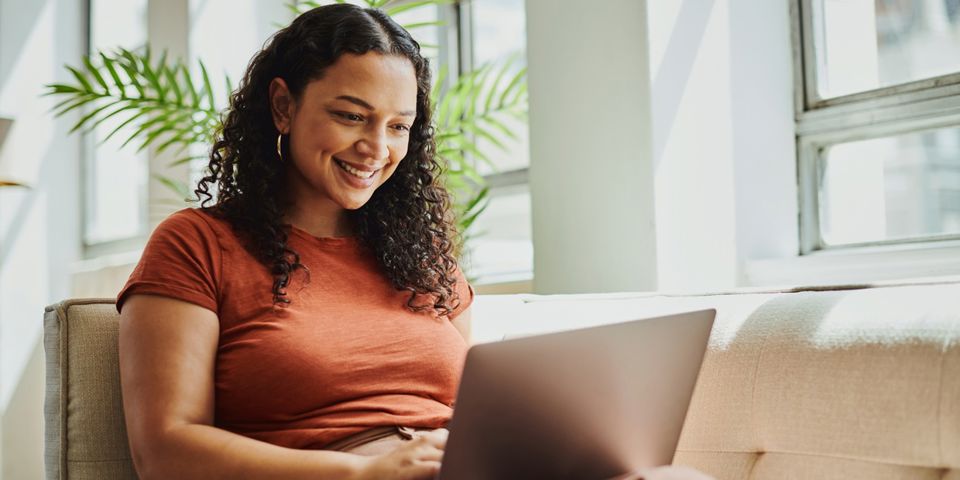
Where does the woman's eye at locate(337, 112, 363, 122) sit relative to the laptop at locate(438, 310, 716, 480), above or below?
above

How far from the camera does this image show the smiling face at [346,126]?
141 centimetres

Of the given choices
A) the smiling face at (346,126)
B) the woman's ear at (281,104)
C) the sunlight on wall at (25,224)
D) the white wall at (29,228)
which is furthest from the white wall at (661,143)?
the sunlight on wall at (25,224)

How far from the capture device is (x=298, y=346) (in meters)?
1.26

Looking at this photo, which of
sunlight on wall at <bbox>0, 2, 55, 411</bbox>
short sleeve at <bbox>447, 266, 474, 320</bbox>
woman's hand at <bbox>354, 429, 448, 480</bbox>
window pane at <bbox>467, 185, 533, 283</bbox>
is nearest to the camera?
woman's hand at <bbox>354, 429, 448, 480</bbox>

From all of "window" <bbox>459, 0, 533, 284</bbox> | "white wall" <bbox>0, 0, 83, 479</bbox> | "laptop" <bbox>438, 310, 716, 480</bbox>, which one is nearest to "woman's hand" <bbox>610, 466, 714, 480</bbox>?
"laptop" <bbox>438, 310, 716, 480</bbox>

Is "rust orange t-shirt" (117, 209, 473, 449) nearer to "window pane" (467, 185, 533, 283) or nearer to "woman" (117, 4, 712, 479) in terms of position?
"woman" (117, 4, 712, 479)

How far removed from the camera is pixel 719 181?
1942 mm

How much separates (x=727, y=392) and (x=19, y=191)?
145 inches

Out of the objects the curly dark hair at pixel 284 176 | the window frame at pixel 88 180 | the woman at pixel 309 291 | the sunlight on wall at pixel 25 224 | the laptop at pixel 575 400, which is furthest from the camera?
the window frame at pixel 88 180

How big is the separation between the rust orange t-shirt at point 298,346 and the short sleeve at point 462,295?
140 mm

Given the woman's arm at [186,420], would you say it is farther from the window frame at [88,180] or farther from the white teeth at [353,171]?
the window frame at [88,180]

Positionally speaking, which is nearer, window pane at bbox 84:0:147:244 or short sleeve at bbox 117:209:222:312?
short sleeve at bbox 117:209:222:312

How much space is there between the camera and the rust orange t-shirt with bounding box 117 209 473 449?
49.0 inches

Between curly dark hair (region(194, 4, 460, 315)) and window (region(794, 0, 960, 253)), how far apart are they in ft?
2.95
